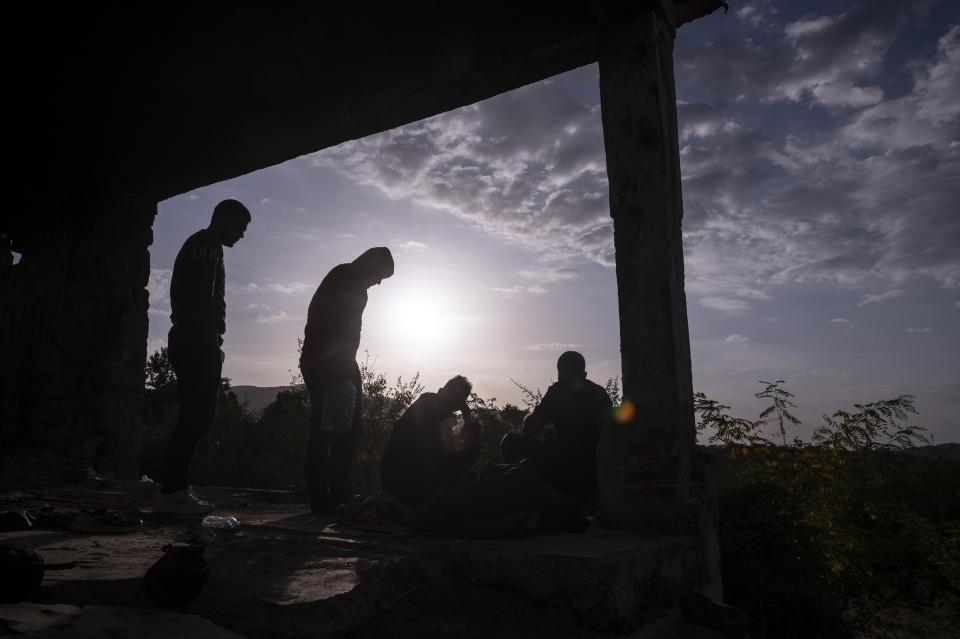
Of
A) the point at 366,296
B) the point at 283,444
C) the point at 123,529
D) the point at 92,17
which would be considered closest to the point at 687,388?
the point at 366,296

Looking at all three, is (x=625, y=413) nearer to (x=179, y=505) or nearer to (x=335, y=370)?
(x=335, y=370)

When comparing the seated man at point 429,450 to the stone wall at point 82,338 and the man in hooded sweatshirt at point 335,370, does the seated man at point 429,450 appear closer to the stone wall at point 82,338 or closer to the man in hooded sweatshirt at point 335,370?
the man in hooded sweatshirt at point 335,370

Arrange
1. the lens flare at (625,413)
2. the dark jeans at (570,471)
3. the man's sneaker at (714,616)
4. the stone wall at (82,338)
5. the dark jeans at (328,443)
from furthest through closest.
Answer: the stone wall at (82,338)
the dark jeans at (570,471)
the dark jeans at (328,443)
the lens flare at (625,413)
the man's sneaker at (714,616)

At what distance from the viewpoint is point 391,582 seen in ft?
7.62

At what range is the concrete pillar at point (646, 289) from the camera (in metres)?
3.46

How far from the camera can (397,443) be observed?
3977 mm

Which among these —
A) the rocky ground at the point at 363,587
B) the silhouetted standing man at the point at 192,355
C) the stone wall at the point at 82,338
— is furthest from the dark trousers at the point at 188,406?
the stone wall at the point at 82,338

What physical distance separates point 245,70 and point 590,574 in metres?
4.47

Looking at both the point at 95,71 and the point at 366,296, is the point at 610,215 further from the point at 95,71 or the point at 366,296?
the point at 95,71

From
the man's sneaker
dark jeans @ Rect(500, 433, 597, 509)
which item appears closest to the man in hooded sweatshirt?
dark jeans @ Rect(500, 433, 597, 509)

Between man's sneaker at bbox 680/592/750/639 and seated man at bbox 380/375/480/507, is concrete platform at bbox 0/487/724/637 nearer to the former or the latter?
man's sneaker at bbox 680/592/750/639

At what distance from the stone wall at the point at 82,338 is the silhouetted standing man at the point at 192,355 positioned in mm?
3026

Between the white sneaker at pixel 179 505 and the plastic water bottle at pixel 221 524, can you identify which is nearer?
the plastic water bottle at pixel 221 524

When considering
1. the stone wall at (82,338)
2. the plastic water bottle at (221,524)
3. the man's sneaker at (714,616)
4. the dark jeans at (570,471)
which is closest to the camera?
the man's sneaker at (714,616)
